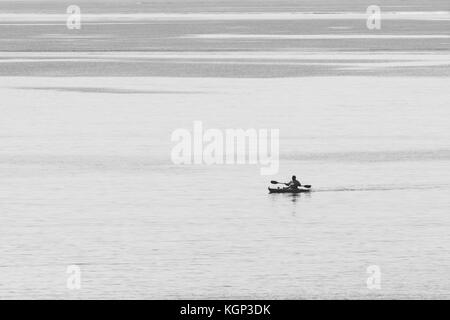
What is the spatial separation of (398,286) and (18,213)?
10.5 meters

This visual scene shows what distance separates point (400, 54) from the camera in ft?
290

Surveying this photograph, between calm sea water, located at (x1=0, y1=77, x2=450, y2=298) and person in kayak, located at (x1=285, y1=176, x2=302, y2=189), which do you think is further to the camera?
person in kayak, located at (x1=285, y1=176, x2=302, y2=189)

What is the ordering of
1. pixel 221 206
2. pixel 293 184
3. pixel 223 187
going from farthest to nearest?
1. pixel 223 187
2. pixel 293 184
3. pixel 221 206

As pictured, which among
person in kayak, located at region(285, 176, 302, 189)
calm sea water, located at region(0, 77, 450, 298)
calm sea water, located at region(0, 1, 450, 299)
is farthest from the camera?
person in kayak, located at region(285, 176, 302, 189)

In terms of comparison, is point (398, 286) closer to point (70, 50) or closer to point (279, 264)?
point (279, 264)

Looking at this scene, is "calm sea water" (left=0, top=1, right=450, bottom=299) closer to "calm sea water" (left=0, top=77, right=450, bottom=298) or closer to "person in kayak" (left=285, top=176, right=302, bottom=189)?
"calm sea water" (left=0, top=77, right=450, bottom=298)

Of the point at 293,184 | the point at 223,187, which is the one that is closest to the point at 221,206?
the point at 293,184

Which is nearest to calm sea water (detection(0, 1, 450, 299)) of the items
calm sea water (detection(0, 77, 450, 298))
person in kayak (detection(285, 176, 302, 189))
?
calm sea water (detection(0, 77, 450, 298))

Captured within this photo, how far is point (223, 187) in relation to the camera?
1380 inches

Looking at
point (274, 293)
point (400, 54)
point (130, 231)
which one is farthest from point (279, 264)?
point (400, 54)

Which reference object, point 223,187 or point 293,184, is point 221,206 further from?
point 223,187

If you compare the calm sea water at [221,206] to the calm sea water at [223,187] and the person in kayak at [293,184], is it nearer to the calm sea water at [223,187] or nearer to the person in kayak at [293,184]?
the calm sea water at [223,187]

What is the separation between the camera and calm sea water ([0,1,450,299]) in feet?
82.8

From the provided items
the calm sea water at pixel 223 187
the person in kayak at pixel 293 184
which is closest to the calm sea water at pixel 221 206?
the calm sea water at pixel 223 187
